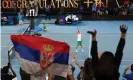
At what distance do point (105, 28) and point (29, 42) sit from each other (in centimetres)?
2010

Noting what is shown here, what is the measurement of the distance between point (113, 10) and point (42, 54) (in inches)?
989

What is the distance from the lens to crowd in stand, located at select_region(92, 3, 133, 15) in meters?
29.7

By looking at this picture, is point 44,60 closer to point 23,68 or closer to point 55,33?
point 23,68

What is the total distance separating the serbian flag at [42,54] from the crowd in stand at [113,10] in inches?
956

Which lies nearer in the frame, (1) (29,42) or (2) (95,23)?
(1) (29,42)

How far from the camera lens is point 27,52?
220 inches

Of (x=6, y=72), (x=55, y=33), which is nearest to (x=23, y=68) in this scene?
(x=6, y=72)

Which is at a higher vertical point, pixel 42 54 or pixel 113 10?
pixel 42 54

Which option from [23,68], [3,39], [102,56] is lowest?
[3,39]

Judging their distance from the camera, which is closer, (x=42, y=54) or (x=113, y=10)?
(x=42, y=54)

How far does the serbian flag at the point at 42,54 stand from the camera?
5.31m

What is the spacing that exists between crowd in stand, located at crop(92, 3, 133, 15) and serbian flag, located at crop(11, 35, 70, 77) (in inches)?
956

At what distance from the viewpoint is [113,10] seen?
97.9 feet

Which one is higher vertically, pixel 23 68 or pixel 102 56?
pixel 102 56
